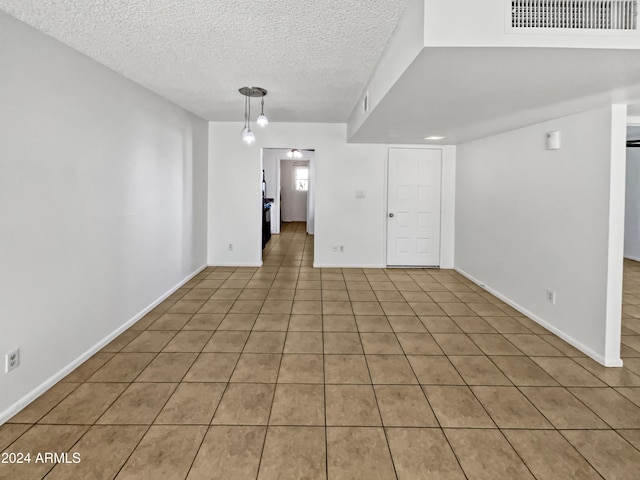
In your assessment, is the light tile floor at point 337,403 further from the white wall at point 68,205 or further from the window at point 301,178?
the window at point 301,178

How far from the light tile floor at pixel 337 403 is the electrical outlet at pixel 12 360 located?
0.28 meters

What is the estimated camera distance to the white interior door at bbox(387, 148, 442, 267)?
20.5 ft

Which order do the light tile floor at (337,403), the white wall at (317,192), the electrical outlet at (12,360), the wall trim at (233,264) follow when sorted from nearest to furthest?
1. the light tile floor at (337,403)
2. the electrical outlet at (12,360)
3. the white wall at (317,192)
4. the wall trim at (233,264)

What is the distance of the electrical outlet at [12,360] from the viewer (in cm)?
213

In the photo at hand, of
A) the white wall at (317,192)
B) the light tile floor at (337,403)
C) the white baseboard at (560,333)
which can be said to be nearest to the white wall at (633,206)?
the light tile floor at (337,403)

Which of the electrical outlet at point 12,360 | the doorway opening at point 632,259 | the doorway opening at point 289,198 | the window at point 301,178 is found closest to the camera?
the electrical outlet at point 12,360

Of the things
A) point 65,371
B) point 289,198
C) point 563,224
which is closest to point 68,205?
point 65,371

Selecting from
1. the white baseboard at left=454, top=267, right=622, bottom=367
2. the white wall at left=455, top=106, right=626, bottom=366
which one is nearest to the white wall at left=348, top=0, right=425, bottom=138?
the white wall at left=455, top=106, right=626, bottom=366

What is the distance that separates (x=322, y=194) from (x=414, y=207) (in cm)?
156

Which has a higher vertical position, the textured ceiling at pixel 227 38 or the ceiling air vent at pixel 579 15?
the textured ceiling at pixel 227 38

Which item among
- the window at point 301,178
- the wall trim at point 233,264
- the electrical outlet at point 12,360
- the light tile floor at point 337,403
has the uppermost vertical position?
the window at point 301,178

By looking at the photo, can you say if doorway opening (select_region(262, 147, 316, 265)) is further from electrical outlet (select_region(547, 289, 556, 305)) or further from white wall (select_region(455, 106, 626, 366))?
electrical outlet (select_region(547, 289, 556, 305))

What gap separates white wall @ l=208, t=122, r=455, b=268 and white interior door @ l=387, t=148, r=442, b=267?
13 cm

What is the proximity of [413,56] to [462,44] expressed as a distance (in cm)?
27
